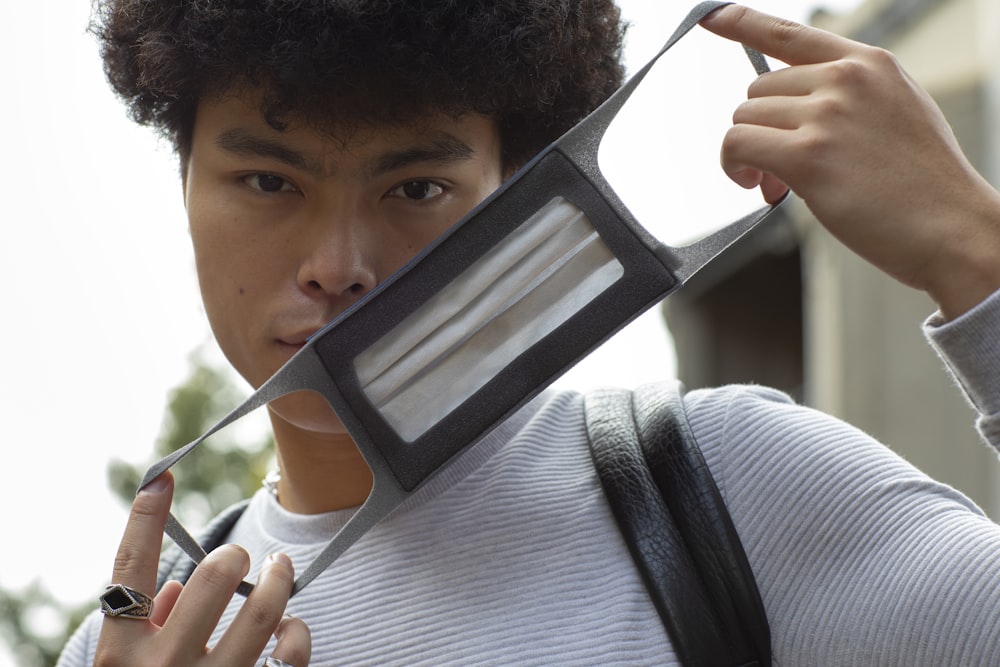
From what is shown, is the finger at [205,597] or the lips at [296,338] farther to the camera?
the lips at [296,338]

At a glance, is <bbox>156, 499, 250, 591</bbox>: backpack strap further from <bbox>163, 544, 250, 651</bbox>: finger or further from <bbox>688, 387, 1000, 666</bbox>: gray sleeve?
<bbox>688, 387, 1000, 666</bbox>: gray sleeve

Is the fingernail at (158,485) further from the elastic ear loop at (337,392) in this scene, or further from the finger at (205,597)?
the finger at (205,597)

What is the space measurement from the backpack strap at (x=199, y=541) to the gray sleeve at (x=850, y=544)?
82 centimetres

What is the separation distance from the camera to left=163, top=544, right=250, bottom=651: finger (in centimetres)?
124

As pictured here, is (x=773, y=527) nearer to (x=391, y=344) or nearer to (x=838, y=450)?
(x=838, y=450)

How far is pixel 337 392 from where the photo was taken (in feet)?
4.43

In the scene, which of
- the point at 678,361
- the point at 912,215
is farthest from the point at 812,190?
the point at 678,361

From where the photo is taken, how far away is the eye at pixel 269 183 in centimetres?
152

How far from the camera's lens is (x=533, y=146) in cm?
170

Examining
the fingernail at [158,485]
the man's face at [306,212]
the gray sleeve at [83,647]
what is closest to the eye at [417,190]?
the man's face at [306,212]

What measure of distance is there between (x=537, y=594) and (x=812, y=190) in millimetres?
626

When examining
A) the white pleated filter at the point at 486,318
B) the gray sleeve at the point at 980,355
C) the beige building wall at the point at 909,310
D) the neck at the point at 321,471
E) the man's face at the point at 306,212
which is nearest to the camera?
the gray sleeve at the point at 980,355

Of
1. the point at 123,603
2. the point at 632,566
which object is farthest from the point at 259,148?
the point at 632,566

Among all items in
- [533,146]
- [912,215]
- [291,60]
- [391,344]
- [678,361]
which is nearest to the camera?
[912,215]
